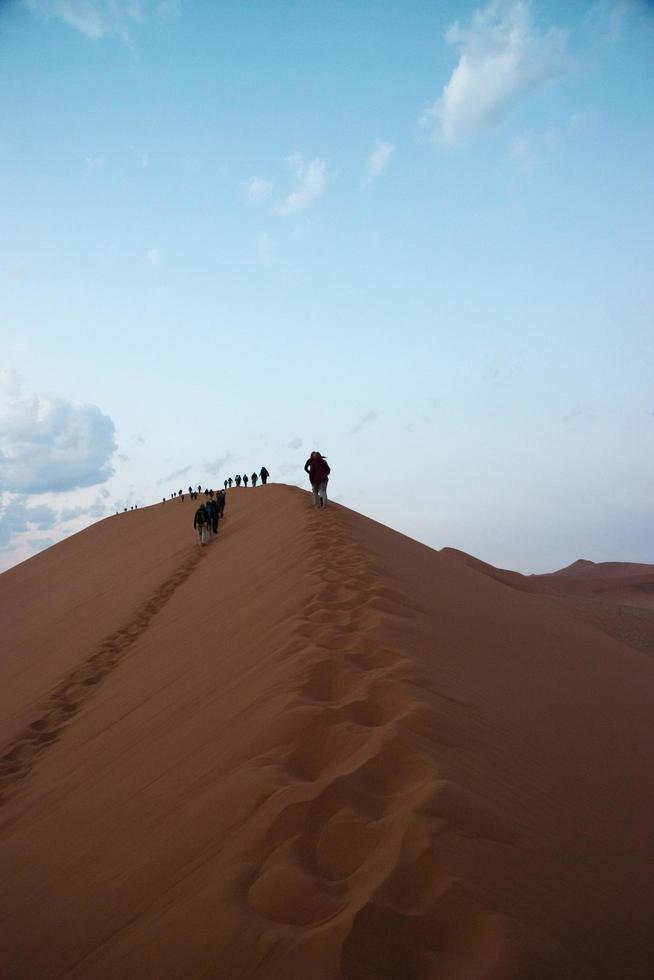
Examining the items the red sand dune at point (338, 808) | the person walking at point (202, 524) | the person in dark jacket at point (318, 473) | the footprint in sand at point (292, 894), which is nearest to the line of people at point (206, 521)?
the person walking at point (202, 524)

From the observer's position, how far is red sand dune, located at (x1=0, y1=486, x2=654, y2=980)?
5.65ft

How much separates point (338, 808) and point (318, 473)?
10.7 metres

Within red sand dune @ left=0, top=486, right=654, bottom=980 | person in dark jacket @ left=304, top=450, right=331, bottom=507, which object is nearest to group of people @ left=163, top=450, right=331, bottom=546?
person in dark jacket @ left=304, top=450, right=331, bottom=507

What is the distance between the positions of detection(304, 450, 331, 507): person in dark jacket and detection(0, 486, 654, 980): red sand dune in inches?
244

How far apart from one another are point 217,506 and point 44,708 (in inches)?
497

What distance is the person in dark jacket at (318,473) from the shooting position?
1231cm

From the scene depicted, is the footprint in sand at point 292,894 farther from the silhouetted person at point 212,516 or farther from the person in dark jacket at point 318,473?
the silhouetted person at point 212,516

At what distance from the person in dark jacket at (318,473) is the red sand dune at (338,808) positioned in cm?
620

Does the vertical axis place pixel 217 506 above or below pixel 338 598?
above

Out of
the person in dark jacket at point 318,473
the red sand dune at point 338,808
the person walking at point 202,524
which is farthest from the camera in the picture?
the person walking at point 202,524

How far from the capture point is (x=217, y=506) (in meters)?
18.8

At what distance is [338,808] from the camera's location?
Result: 7.41 ft

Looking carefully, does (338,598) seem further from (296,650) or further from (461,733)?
(461,733)

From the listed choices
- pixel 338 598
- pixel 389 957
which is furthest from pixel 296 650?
pixel 389 957
